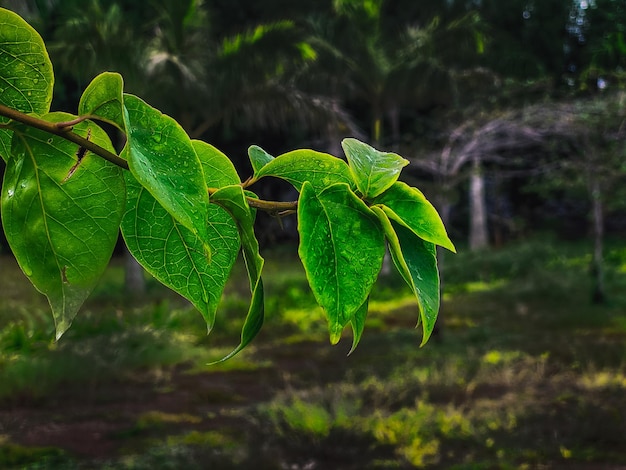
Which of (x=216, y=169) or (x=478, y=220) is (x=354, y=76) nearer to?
(x=478, y=220)

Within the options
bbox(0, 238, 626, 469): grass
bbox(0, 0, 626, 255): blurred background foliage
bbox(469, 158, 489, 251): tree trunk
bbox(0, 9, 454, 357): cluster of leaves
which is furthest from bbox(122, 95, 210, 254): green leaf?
bbox(469, 158, 489, 251): tree trunk

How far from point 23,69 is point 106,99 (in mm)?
38

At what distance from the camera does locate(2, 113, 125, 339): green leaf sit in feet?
0.71

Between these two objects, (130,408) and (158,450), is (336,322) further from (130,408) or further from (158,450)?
(130,408)

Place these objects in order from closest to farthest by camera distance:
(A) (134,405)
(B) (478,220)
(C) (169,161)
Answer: (C) (169,161)
(A) (134,405)
(B) (478,220)

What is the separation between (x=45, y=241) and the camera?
22 centimetres

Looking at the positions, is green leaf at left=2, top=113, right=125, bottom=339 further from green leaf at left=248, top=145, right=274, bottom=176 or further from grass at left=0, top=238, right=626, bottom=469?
grass at left=0, top=238, right=626, bottom=469

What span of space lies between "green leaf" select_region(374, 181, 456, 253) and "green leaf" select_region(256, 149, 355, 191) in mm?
14

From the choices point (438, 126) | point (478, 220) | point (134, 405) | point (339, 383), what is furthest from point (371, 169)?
point (478, 220)

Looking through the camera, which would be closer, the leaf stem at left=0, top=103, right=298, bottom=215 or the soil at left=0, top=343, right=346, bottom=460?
the leaf stem at left=0, top=103, right=298, bottom=215

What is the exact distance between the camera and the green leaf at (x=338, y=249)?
7.6 inches

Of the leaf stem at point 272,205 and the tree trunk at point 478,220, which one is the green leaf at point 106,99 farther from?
the tree trunk at point 478,220

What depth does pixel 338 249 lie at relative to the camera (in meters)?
0.20

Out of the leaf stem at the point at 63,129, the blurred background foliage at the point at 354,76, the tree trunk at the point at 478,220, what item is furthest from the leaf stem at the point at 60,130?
the tree trunk at the point at 478,220
